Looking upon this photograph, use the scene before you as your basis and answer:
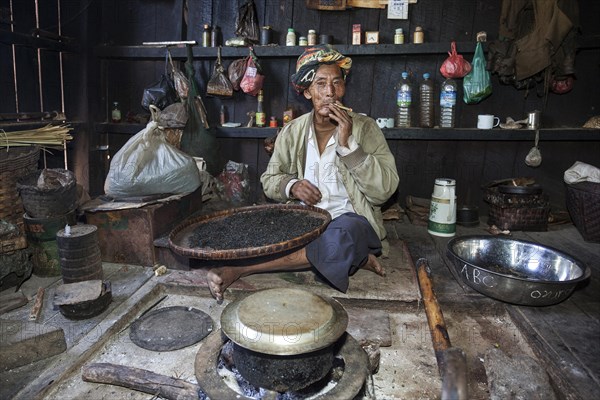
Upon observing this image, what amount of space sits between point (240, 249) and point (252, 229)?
0.34 metres

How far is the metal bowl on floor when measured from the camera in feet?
6.92

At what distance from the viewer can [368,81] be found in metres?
3.97

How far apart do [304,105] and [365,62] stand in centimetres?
69

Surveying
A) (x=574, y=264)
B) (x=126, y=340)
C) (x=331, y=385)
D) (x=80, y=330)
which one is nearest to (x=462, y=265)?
(x=574, y=264)

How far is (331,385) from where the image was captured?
147 centimetres

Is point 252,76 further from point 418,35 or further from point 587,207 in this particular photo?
point 587,207

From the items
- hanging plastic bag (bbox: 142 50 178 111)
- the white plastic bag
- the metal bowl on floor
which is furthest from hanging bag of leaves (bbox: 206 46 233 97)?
the metal bowl on floor

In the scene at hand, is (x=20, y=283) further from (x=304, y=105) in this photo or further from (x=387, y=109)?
(x=387, y=109)

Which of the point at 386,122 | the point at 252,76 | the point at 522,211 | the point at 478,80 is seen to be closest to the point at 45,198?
the point at 252,76

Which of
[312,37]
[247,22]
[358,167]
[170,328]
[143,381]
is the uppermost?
[247,22]

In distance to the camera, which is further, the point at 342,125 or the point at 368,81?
the point at 368,81

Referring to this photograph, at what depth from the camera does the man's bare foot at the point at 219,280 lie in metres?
2.39

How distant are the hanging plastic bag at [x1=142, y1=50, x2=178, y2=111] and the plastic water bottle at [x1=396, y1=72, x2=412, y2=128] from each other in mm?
2013

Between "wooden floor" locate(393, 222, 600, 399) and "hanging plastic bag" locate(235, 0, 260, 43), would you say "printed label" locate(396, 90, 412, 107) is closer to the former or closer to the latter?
"wooden floor" locate(393, 222, 600, 399)
